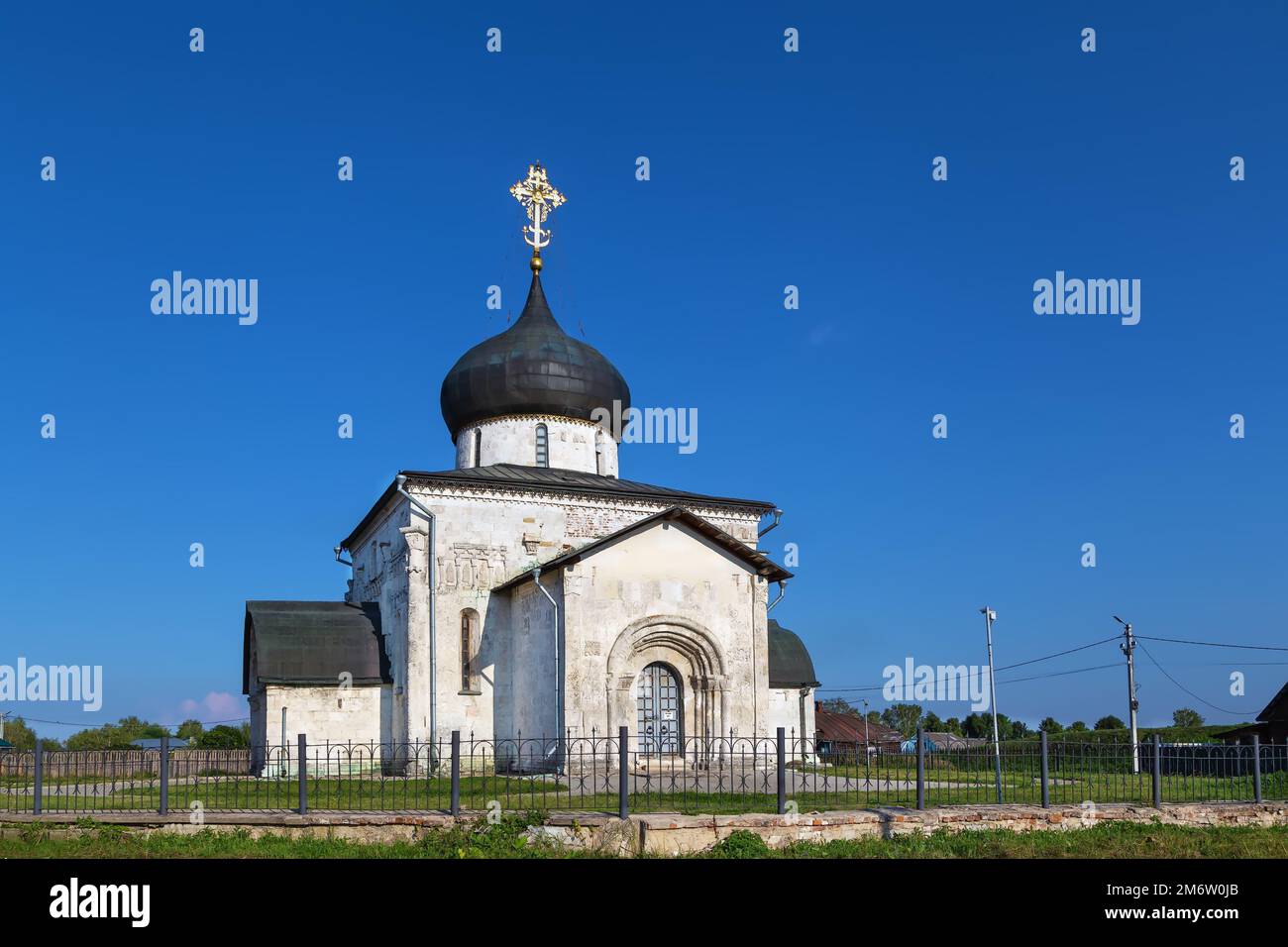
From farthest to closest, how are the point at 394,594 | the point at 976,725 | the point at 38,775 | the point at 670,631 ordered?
1. the point at 976,725
2. the point at 394,594
3. the point at 670,631
4. the point at 38,775

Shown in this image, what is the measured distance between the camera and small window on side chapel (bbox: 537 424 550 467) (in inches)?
1031

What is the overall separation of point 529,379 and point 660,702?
27.7ft

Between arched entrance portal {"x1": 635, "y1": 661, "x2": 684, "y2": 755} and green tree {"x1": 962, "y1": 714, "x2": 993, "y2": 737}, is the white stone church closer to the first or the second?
arched entrance portal {"x1": 635, "y1": 661, "x2": 684, "y2": 755}

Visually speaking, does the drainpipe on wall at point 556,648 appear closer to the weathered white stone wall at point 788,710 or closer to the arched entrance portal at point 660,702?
the arched entrance portal at point 660,702

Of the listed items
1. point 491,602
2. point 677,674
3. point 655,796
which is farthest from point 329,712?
point 655,796

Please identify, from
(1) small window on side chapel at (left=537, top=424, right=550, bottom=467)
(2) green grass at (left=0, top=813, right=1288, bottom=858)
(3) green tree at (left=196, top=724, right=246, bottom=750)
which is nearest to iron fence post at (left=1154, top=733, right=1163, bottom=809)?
(2) green grass at (left=0, top=813, right=1288, bottom=858)

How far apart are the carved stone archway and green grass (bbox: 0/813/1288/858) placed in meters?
8.61

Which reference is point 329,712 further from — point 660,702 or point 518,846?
point 518,846

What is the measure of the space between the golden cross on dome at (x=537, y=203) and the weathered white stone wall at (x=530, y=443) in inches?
179

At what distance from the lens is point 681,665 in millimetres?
21500

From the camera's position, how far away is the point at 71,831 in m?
12.0
